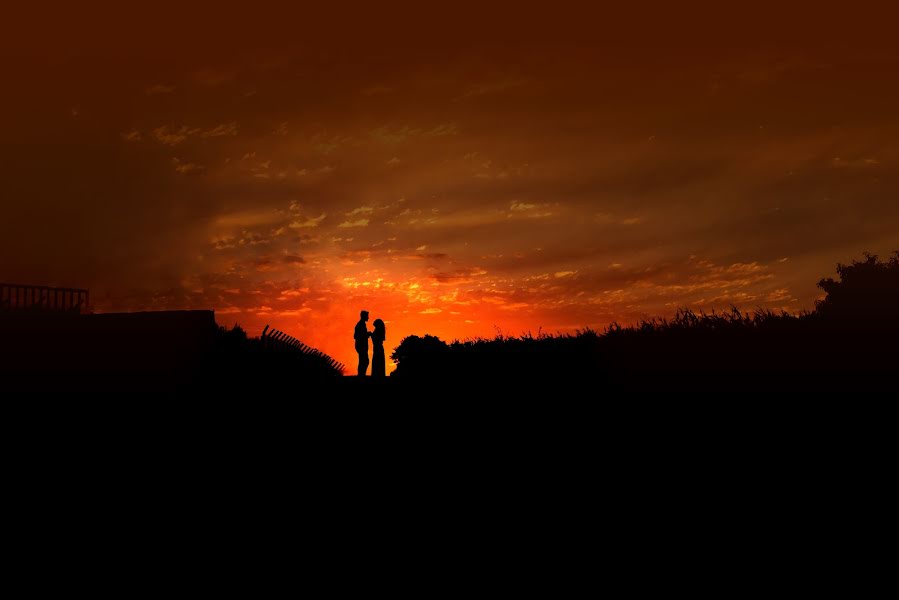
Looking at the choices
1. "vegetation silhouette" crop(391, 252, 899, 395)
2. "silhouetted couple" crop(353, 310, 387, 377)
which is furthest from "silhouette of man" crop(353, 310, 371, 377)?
"vegetation silhouette" crop(391, 252, 899, 395)

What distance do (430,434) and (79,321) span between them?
10.6 meters

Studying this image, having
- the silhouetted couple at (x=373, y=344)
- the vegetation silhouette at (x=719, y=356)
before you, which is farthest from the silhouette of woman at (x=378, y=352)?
the vegetation silhouette at (x=719, y=356)

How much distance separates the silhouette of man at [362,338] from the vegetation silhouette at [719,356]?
6393 millimetres

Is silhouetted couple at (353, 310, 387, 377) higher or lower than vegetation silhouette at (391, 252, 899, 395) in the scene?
higher

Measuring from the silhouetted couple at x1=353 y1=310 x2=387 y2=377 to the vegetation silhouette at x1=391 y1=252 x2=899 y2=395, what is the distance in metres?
6.28

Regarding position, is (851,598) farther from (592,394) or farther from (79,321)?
(79,321)

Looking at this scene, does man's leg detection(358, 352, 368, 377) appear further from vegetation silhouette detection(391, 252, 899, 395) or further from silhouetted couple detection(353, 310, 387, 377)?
vegetation silhouette detection(391, 252, 899, 395)

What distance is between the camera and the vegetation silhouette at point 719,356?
9.77 meters

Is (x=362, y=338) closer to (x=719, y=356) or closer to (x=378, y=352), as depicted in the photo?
(x=378, y=352)

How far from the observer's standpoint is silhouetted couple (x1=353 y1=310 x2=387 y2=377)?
21641mm

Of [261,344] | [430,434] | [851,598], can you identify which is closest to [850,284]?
[261,344]

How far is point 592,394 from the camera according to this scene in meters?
11.6

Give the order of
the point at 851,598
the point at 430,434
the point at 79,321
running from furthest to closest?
the point at 79,321 → the point at 430,434 → the point at 851,598

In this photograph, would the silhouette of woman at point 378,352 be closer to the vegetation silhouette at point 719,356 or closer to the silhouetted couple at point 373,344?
the silhouetted couple at point 373,344
